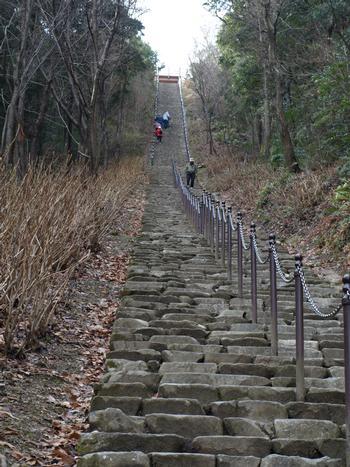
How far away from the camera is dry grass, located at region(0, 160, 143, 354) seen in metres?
5.56

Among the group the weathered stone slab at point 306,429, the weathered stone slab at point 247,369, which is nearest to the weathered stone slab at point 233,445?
the weathered stone slab at point 306,429

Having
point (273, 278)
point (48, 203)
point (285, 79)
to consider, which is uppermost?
point (285, 79)

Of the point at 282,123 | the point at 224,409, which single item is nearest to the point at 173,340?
the point at 224,409

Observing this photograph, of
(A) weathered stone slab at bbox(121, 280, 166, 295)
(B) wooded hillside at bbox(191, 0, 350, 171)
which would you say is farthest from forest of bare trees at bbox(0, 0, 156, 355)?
(B) wooded hillside at bbox(191, 0, 350, 171)

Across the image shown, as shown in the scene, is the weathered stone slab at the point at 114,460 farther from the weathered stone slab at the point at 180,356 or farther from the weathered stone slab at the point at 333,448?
the weathered stone slab at the point at 180,356

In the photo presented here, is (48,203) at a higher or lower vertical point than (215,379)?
higher

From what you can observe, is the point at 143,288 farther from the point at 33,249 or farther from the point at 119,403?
the point at 119,403

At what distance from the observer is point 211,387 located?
16.3 ft

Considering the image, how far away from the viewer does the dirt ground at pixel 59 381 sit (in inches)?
160

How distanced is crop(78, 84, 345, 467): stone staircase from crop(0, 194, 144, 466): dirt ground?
0.24 m

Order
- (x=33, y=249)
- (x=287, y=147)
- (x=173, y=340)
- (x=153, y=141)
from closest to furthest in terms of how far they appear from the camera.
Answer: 1. (x=33, y=249)
2. (x=173, y=340)
3. (x=287, y=147)
4. (x=153, y=141)

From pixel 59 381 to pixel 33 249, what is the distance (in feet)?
4.21

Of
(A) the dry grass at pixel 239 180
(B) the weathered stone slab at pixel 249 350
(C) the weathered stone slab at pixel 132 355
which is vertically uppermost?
(A) the dry grass at pixel 239 180

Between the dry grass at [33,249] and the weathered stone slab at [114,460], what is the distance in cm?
177
